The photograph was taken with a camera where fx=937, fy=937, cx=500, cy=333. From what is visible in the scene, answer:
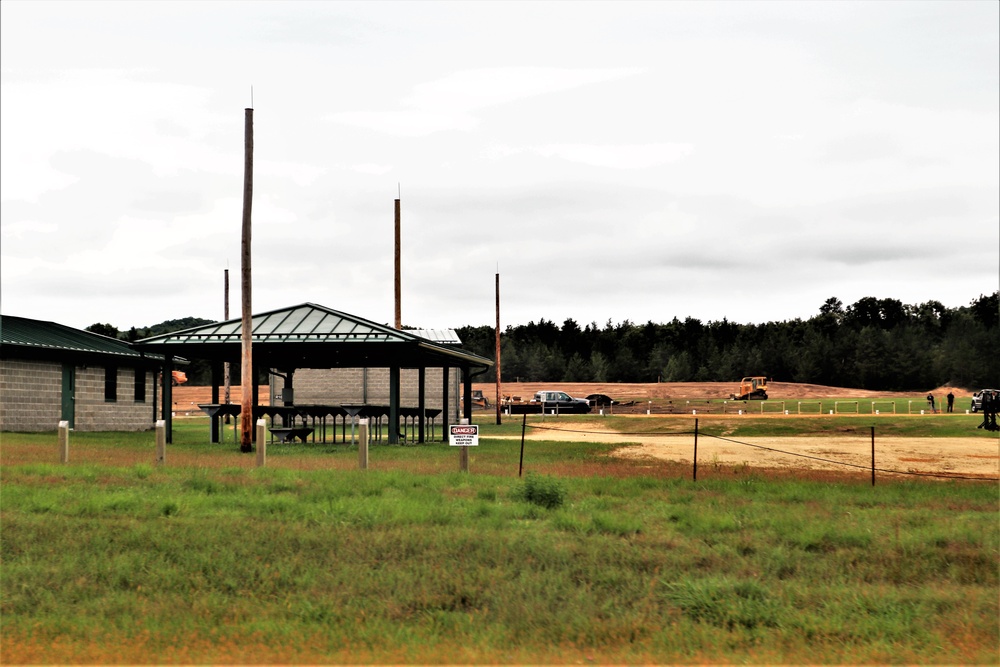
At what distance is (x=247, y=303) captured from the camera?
24.4m

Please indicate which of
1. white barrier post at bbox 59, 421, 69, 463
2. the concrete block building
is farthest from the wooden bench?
white barrier post at bbox 59, 421, 69, 463

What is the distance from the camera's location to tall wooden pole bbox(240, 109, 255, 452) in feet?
79.7

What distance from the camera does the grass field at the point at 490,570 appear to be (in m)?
7.62

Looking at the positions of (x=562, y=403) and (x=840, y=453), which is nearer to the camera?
(x=840, y=453)

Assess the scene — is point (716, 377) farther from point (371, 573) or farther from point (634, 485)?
point (371, 573)

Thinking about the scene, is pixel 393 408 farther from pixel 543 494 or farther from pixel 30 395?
pixel 543 494

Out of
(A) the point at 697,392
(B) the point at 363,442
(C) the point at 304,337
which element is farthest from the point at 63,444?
(A) the point at 697,392

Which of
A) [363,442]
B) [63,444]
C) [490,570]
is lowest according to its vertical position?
[490,570]

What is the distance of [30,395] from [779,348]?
87333 mm

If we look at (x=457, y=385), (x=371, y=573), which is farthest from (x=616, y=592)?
(x=457, y=385)

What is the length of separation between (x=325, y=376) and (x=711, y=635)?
1536 inches

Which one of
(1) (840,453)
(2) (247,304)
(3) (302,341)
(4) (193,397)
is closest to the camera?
(2) (247,304)

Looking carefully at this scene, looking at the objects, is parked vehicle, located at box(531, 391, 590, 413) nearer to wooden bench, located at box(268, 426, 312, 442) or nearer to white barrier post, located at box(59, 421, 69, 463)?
wooden bench, located at box(268, 426, 312, 442)

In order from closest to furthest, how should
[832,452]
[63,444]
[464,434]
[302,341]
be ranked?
[464,434] → [63,444] → [832,452] → [302,341]
